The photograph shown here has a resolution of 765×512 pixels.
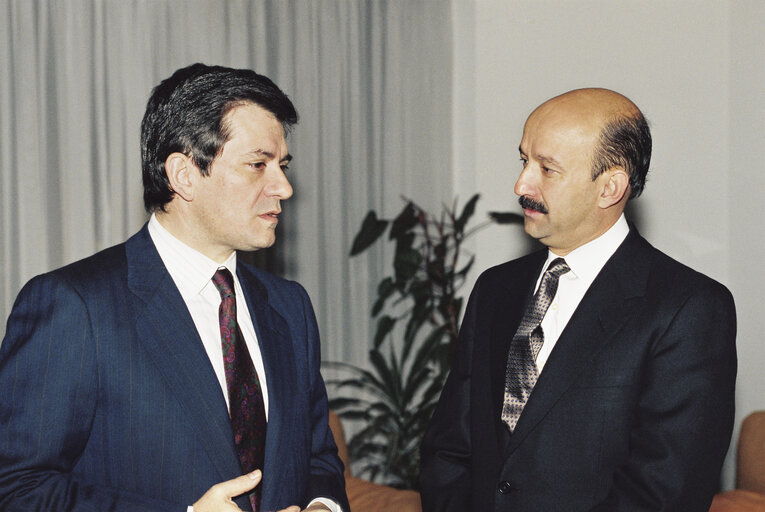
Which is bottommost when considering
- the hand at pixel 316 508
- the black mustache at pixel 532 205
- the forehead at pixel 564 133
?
the hand at pixel 316 508

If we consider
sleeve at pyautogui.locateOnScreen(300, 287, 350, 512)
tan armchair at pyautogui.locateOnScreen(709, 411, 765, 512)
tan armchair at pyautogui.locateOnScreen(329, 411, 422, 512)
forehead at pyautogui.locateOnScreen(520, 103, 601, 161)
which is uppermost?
forehead at pyautogui.locateOnScreen(520, 103, 601, 161)

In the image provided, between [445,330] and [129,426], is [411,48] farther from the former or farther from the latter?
[129,426]

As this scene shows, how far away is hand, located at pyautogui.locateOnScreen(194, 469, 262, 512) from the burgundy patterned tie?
165mm

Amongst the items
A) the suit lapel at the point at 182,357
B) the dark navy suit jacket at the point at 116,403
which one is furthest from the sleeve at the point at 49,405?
the suit lapel at the point at 182,357

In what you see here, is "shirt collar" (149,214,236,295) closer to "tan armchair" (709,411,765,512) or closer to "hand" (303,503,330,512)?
"hand" (303,503,330,512)

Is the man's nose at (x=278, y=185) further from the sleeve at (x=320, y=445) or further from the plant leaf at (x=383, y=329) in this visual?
the plant leaf at (x=383, y=329)

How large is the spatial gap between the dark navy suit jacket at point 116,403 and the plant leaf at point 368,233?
2884mm

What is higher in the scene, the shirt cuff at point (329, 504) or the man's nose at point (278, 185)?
the man's nose at point (278, 185)

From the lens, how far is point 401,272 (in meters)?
4.84

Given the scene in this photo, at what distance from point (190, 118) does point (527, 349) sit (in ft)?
3.28

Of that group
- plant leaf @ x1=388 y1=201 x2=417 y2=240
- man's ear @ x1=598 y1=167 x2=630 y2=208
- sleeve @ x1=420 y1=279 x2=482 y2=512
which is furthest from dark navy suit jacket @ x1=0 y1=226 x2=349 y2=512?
plant leaf @ x1=388 y1=201 x2=417 y2=240

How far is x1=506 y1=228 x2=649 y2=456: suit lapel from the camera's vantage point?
1.96 m

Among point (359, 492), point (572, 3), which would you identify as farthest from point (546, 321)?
point (572, 3)

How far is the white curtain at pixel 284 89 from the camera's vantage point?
3.67 m
